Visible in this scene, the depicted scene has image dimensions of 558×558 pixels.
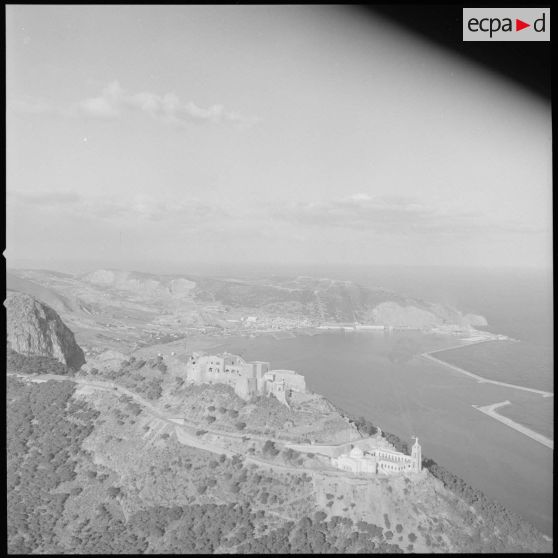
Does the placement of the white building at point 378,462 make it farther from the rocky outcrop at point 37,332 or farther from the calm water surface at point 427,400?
the rocky outcrop at point 37,332

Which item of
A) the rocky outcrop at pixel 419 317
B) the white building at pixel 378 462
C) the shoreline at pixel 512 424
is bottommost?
the shoreline at pixel 512 424

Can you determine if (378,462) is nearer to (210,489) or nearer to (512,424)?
(210,489)

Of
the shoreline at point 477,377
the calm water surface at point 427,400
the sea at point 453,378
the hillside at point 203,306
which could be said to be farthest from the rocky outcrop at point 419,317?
the shoreline at point 477,377

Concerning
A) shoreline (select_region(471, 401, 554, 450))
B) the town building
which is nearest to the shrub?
the town building

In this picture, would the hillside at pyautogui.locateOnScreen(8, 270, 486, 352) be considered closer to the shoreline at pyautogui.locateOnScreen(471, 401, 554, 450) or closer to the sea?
the sea

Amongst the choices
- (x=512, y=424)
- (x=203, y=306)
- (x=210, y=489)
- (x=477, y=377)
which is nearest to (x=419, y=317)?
(x=477, y=377)

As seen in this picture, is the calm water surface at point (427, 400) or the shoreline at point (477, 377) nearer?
the calm water surface at point (427, 400)
